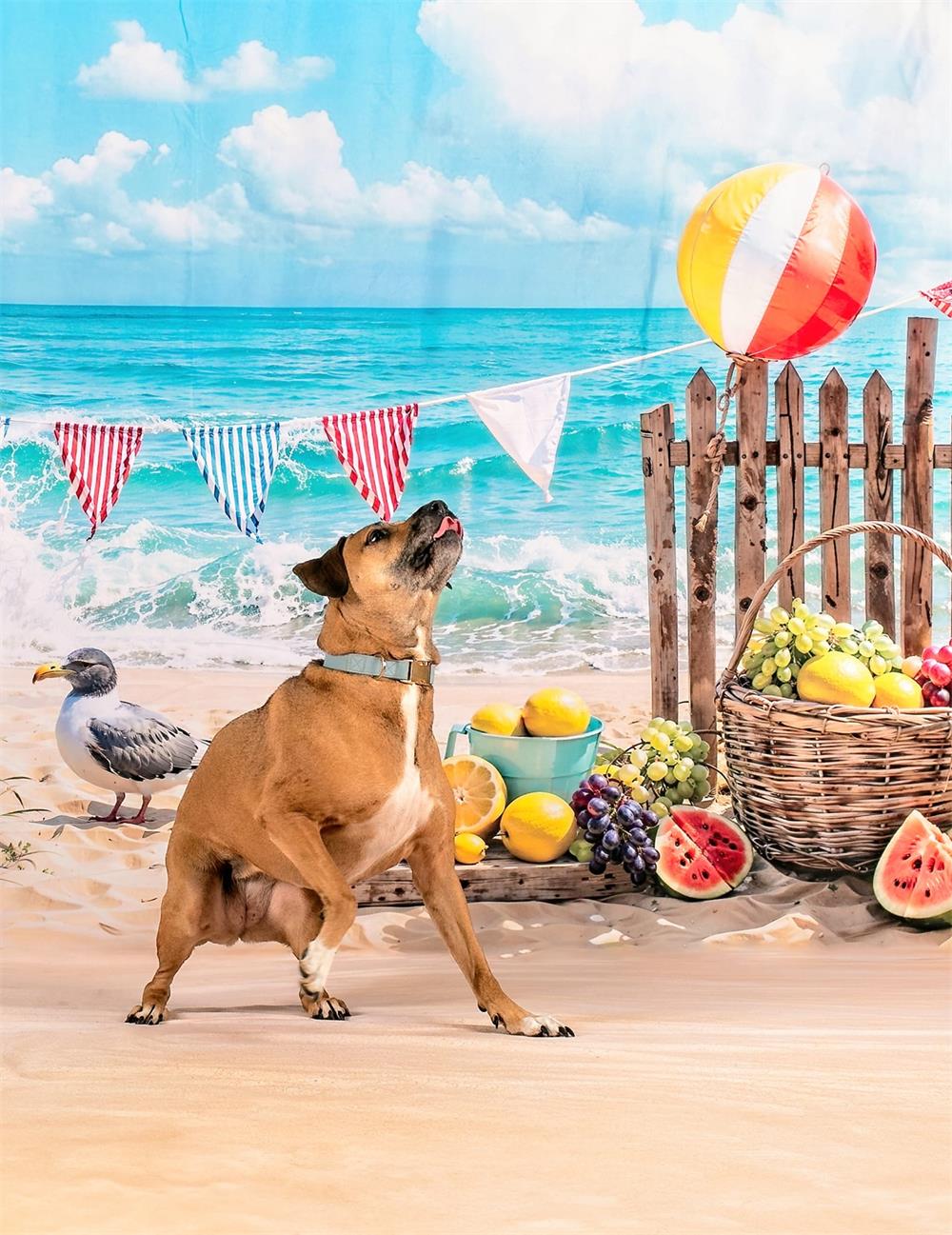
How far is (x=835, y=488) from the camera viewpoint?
4902 mm

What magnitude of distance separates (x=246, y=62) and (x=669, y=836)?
27.4ft

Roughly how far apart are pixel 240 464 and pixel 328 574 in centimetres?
193

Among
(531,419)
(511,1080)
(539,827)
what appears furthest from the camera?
(531,419)

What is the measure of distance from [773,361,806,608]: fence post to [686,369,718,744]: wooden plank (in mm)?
267

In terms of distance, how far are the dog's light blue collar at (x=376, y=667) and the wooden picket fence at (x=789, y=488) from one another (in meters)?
2.33

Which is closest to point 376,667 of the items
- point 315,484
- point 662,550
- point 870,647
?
point 870,647

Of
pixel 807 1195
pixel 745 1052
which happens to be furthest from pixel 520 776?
pixel 807 1195

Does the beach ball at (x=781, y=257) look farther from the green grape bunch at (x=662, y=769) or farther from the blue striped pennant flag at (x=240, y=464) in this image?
the blue striped pennant flag at (x=240, y=464)

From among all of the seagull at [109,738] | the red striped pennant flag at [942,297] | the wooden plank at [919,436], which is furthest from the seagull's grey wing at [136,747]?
the red striped pennant flag at [942,297]

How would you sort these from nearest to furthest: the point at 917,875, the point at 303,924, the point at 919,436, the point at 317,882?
the point at 317,882
the point at 303,924
the point at 917,875
the point at 919,436

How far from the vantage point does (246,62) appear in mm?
9914

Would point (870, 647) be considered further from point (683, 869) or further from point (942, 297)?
point (942, 297)

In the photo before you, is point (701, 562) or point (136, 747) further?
point (701, 562)

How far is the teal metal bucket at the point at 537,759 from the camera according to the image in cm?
404
